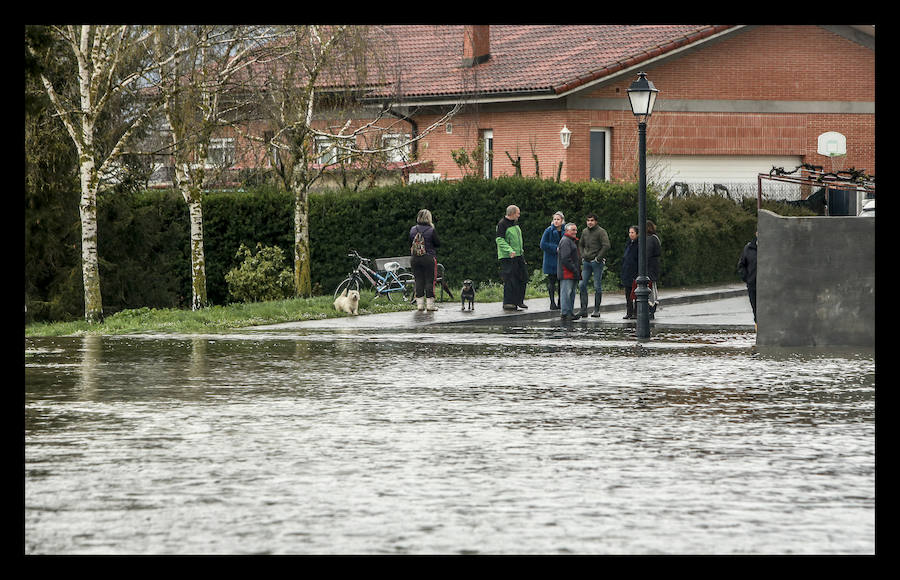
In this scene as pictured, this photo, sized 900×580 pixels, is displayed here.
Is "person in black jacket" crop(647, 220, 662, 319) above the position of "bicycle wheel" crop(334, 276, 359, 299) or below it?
above

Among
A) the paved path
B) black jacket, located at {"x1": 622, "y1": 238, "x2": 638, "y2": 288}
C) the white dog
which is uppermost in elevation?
black jacket, located at {"x1": 622, "y1": 238, "x2": 638, "y2": 288}

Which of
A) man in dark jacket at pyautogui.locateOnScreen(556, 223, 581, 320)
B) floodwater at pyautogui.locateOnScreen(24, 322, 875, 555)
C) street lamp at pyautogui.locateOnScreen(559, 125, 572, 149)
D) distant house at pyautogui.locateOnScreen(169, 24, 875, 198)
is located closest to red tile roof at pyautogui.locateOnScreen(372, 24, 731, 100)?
distant house at pyautogui.locateOnScreen(169, 24, 875, 198)

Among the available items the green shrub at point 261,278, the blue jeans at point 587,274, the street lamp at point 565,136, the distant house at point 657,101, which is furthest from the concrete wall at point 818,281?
the street lamp at point 565,136

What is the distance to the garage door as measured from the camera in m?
40.2

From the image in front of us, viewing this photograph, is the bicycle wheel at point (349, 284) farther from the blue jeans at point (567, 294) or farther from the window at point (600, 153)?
the window at point (600, 153)

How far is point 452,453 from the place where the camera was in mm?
10914

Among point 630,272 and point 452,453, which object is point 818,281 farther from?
point 452,453

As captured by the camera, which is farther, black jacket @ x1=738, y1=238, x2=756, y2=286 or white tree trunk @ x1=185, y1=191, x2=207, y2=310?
white tree trunk @ x1=185, y1=191, x2=207, y2=310

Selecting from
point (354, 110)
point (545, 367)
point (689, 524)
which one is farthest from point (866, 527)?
point (354, 110)

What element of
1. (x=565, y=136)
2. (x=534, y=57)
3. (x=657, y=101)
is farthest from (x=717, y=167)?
(x=534, y=57)

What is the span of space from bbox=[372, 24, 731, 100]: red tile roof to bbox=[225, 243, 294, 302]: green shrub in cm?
813

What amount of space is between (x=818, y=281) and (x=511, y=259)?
24.2ft

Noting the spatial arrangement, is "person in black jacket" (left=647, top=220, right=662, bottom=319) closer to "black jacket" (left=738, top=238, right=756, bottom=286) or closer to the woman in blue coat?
the woman in blue coat

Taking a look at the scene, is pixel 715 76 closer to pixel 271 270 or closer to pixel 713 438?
pixel 271 270
